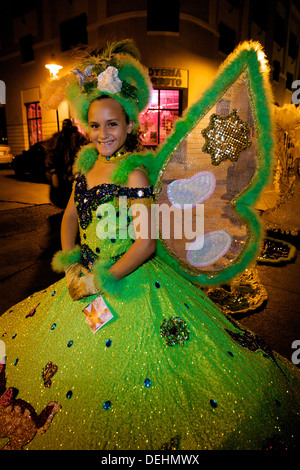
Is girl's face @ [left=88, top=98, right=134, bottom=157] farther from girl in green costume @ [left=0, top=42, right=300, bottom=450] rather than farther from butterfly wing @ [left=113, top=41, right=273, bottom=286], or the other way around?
butterfly wing @ [left=113, top=41, right=273, bottom=286]

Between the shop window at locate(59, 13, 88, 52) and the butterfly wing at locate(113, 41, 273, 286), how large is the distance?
15299 mm

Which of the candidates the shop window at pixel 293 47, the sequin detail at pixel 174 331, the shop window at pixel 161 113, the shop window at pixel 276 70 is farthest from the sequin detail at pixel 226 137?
the shop window at pixel 293 47

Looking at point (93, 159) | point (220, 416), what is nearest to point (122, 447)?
point (220, 416)

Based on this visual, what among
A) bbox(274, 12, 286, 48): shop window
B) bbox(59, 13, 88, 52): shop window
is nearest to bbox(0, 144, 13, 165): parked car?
bbox(59, 13, 88, 52): shop window

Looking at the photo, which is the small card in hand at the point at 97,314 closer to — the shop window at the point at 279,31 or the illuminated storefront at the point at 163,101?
the illuminated storefront at the point at 163,101

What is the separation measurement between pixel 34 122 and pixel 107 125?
18212mm

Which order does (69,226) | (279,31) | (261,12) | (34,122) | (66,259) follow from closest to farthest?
(66,259), (69,226), (34,122), (261,12), (279,31)

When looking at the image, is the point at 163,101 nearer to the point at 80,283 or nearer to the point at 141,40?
the point at 141,40

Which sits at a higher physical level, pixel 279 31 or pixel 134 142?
pixel 279 31

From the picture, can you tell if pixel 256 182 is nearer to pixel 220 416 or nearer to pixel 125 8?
pixel 220 416

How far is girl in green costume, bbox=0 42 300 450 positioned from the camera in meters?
1.24

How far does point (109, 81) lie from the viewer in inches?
56.8

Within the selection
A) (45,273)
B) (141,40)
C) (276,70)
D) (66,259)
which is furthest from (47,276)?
(276,70)

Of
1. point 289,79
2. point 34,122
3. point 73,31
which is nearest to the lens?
point 73,31
